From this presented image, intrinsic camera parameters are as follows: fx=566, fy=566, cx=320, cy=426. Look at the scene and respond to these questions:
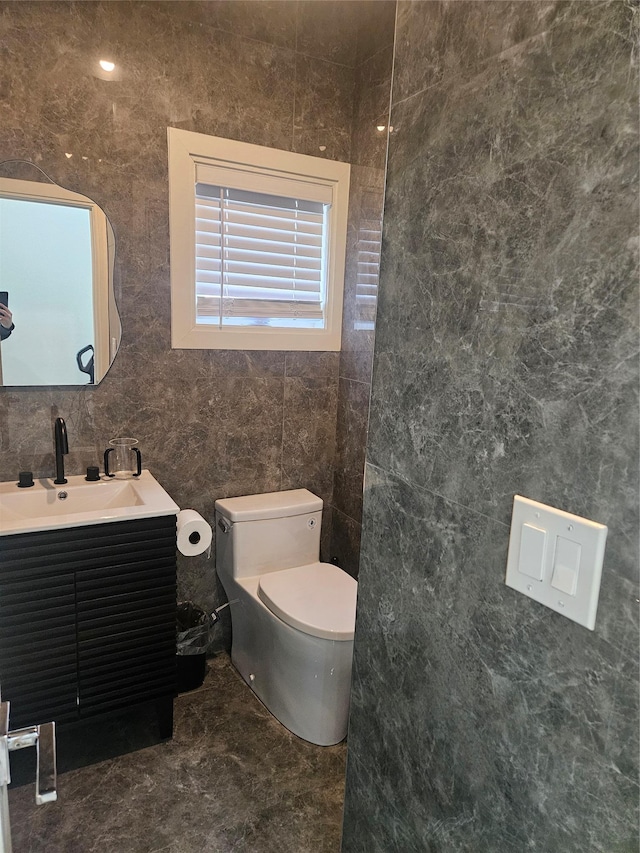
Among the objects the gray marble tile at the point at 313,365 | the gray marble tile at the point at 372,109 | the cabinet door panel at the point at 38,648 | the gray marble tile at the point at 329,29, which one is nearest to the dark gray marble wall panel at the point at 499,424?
the cabinet door panel at the point at 38,648

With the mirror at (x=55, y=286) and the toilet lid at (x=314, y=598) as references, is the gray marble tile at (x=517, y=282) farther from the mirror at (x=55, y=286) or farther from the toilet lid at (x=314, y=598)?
the mirror at (x=55, y=286)

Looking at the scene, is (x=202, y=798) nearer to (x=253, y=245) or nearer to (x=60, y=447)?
(x=60, y=447)

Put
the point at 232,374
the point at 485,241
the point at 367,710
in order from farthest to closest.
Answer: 1. the point at 232,374
2. the point at 367,710
3. the point at 485,241

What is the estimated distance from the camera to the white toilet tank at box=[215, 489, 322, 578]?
2.39 m

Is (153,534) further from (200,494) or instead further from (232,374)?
(232,374)

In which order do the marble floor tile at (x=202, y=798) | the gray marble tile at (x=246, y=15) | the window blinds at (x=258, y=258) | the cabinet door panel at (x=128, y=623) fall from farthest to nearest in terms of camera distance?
the window blinds at (x=258, y=258) < the gray marble tile at (x=246, y=15) < the cabinet door panel at (x=128, y=623) < the marble floor tile at (x=202, y=798)

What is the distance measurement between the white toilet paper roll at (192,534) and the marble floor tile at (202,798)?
0.68m

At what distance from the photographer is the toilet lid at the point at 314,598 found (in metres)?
1.99

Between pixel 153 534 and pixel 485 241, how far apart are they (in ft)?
4.90

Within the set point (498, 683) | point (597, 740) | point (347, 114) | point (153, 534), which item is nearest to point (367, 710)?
point (498, 683)

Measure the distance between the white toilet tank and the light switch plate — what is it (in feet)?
5.66

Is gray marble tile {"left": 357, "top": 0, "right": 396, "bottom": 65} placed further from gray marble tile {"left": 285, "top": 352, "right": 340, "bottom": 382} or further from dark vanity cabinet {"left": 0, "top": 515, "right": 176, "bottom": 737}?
dark vanity cabinet {"left": 0, "top": 515, "right": 176, "bottom": 737}

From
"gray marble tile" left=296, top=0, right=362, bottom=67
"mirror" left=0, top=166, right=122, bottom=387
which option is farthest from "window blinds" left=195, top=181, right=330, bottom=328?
"gray marble tile" left=296, top=0, right=362, bottom=67

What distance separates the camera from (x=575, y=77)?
2.14 feet
